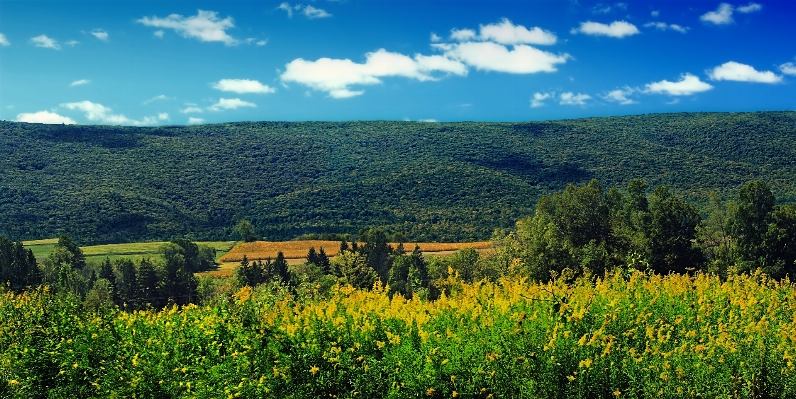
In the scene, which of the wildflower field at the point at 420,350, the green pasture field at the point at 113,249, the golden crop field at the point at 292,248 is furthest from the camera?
the golden crop field at the point at 292,248

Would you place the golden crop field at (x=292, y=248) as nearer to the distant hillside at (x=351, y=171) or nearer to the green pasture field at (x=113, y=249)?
the green pasture field at (x=113, y=249)

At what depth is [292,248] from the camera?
69062 mm

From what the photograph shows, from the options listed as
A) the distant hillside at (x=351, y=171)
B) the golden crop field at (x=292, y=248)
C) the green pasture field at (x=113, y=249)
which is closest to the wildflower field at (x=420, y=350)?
the golden crop field at (x=292, y=248)

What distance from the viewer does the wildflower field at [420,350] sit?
6.07m

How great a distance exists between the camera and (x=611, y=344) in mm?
6211

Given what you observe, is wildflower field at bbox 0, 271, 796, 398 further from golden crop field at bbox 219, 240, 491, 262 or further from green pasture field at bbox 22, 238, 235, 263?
green pasture field at bbox 22, 238, 235, 263

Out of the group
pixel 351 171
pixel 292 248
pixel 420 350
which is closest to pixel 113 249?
pixel 292 248

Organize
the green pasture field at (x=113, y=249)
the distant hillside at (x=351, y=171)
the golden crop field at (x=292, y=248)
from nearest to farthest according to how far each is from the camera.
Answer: the green pasture field at (x=113, y=249)
the golden crop field at (x=292, y=248)
the distant hillside at (x=351, y=171)

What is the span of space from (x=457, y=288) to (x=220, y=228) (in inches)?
3420

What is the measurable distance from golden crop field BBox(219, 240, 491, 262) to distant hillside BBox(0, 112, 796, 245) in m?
11.1

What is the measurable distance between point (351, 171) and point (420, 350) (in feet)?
379

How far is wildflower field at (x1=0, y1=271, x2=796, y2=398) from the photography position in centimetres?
607

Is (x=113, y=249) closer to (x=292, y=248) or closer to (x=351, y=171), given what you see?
(x=292, y=248)

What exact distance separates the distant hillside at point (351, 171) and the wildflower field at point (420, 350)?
232ft
